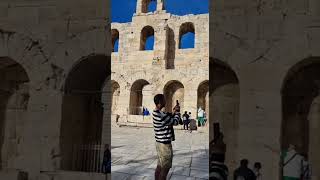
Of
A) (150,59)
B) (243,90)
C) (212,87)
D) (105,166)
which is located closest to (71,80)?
(105,166)

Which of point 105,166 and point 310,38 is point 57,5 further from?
point 310,38

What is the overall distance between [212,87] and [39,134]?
103 inches

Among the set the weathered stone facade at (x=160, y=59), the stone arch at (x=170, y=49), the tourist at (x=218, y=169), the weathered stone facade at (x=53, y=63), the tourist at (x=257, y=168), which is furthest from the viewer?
the stone arch at (x=170, y=49)

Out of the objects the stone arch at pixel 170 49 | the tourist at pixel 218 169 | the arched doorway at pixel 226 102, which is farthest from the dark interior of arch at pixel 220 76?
the stone arch at pixel 170 49

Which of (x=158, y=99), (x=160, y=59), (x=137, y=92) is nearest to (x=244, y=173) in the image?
(x=158, y=99)

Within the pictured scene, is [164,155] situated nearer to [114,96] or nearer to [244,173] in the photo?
[244,173]

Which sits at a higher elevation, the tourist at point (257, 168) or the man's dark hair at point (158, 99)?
the man's dark hair at point (158, 99)

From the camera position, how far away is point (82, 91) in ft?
18.8

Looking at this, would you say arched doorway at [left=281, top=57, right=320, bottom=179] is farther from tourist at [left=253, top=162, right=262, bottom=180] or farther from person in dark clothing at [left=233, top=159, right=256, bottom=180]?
person in dark clothing at [left=233, top=159, right=256, bottom=180]

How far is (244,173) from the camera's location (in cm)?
444

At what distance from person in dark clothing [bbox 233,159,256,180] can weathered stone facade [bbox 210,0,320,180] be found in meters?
0.09

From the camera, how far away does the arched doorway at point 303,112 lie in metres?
5.05

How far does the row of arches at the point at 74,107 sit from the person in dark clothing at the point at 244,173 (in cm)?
223

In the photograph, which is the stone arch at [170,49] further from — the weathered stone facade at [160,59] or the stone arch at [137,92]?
the stone arch at [137,92]
